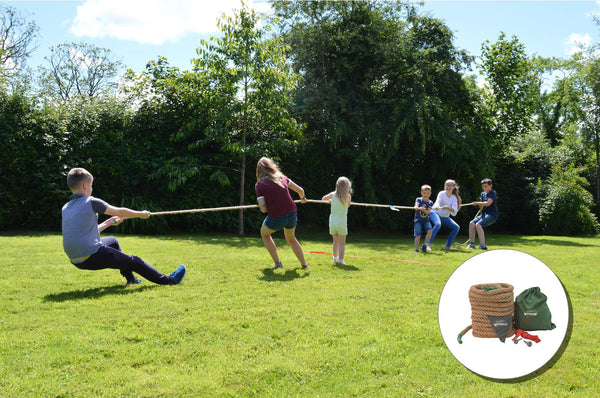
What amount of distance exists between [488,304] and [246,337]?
235 cm

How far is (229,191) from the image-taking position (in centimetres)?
1680

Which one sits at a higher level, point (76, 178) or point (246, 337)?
point (76, 178)

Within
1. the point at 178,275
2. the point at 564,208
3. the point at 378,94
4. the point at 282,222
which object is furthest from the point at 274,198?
the point at 564,208

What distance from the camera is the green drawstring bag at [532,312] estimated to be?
8.56 ft

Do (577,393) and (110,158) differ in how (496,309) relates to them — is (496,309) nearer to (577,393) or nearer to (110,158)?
(577,393)

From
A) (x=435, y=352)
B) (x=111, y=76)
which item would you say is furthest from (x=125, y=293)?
(x=111, y=76)

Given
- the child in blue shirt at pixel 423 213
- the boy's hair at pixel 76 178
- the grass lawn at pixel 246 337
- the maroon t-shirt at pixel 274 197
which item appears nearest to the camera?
the grass lawn at pixel 246 337

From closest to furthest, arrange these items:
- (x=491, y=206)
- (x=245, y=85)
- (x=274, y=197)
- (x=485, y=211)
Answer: (x=274, y=197) → (x=491, y=206) → (x=485, y=211) → (x=245, y=85)

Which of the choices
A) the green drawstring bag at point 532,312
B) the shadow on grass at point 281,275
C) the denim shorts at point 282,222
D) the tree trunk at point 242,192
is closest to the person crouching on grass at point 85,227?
the shadow on grass at point 281,275

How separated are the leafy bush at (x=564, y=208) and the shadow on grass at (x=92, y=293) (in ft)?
63.0

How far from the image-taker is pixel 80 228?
5926mm

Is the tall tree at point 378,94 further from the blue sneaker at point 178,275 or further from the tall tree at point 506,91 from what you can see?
the blue sneaker at point 178,275

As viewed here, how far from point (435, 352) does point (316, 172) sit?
48.5 feet

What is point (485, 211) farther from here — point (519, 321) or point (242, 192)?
point (519, 321)
